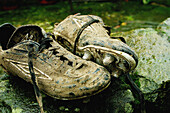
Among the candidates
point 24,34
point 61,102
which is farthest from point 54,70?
point 24,34

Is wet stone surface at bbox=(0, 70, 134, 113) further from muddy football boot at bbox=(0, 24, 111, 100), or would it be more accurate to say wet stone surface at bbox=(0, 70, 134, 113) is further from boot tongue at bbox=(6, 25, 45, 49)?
boot tongue at bbox=(6, 25, 45, 49)

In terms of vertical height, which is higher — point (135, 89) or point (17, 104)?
point (17, 104)

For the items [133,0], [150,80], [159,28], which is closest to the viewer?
[150,80]

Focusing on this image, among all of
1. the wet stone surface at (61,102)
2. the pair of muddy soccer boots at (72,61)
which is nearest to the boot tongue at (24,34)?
the pair of muddy soccer boots at (72,61)

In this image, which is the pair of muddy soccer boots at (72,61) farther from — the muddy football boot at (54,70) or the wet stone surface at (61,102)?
the wet stone surface at (61,102)

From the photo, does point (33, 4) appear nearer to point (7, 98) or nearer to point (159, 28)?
point (159, 28)

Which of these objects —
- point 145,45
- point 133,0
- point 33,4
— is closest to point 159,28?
point 145,45

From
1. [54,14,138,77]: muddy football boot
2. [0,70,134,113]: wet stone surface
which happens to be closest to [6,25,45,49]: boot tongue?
[54,14,138,77]: muddy football boot
